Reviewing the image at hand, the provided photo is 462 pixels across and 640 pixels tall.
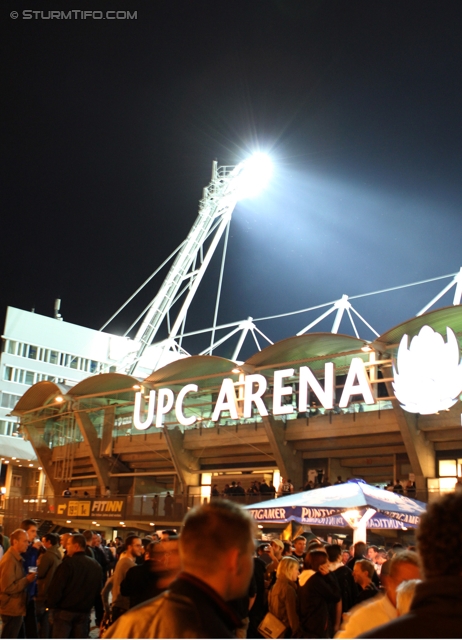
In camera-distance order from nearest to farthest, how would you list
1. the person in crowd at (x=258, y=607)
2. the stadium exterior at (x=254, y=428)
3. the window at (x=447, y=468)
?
the person in crowd at (x=258, y=607)
the stadium exterior at (x=254, y=428)
the window at (x=447, y=468)

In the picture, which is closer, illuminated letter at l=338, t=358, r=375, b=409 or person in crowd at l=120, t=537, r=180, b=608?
person in crowd at l=120, t=537, r=180, b=608

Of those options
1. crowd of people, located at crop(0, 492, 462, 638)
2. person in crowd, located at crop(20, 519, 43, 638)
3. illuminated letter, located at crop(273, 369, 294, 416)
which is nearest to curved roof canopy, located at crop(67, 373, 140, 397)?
illuminated letter, located at crop(273, 369, 294, 416)

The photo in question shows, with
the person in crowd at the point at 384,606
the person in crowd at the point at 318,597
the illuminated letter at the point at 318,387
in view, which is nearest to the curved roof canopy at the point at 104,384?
the illuminated letter at the point at 318,387

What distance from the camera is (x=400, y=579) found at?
211 inches

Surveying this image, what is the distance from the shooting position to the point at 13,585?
1037cm

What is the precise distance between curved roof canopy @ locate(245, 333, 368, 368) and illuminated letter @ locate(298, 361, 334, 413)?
969mm

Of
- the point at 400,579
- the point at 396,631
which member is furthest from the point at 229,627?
the point at 400,579

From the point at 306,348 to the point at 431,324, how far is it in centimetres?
663

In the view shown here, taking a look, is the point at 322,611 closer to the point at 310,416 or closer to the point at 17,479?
the point at 310,416

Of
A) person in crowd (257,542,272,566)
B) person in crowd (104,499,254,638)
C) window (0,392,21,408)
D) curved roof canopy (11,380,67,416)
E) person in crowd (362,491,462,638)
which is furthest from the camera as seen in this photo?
window (0,392,21,408)

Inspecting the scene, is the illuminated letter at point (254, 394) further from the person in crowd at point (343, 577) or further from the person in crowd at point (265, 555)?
the person in crowd at point (343, 577)

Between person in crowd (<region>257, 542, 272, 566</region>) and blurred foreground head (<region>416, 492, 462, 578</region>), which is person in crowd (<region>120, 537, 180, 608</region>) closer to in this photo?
person in crowd (<region>257, 542, 272, 566</region>)

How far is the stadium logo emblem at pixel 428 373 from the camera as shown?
26.7 metres

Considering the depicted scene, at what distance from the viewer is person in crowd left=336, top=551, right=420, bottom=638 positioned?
473 centimetres
